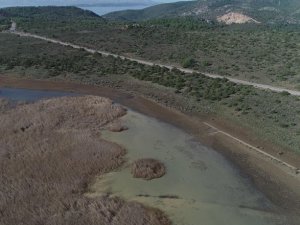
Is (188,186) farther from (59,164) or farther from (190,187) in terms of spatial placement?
(59,164)

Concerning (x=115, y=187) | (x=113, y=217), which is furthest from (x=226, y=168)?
(x=113, y=217)

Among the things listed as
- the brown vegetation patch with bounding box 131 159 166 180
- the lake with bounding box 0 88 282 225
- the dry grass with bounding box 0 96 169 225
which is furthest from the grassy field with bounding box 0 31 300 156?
the brown vegetation patch with bounding box 131 159 166 180

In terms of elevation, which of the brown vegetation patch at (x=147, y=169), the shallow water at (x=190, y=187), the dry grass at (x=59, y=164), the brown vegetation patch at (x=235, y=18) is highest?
the brown vegetation patch at (x=235, y=18)

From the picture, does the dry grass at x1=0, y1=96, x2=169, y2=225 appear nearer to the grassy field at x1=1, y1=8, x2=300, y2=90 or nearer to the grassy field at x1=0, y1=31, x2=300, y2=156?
the grassy field at x1=0, y1=31, x2=300, y2=156

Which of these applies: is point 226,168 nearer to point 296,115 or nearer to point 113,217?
point 113,217

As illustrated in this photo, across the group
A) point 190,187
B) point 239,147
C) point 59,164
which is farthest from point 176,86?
point 190,187

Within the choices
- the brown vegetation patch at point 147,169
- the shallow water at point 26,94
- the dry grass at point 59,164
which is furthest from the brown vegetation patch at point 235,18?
the brown vegetation patch at point 147,169

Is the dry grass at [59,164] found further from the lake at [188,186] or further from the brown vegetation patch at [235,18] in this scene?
the brown vegetation patch at [235,18]
